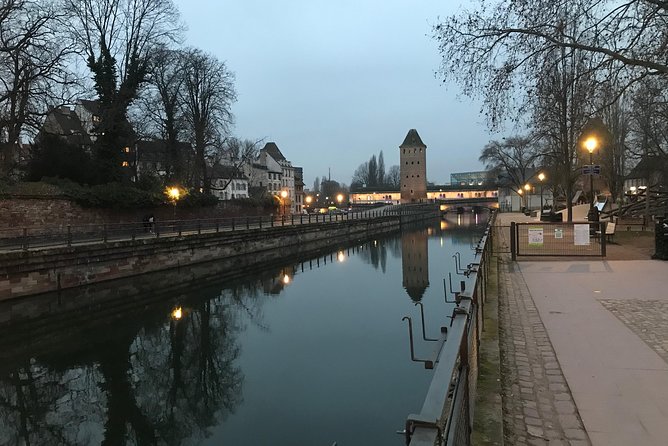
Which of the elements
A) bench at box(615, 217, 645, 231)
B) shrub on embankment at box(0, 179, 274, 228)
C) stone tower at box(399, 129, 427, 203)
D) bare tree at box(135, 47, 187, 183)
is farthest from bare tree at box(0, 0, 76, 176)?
stone tower at box(399, 129, 427, 203)

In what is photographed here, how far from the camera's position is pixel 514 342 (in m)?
6.91

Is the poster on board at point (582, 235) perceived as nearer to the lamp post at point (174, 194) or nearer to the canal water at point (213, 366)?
the canal water at point (213, 366)

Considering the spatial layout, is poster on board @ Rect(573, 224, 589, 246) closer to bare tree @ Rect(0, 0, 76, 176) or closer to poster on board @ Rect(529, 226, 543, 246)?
poster on board @ Rect(529, 226, 543, 246)

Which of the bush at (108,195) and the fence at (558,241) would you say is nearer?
the fence at (558,241)

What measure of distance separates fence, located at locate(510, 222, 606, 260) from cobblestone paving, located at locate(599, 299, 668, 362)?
7384 millimetres

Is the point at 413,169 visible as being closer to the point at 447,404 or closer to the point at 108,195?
the point at 108,195

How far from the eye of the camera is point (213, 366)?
12273mm

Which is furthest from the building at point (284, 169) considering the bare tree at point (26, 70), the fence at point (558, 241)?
the fence at point (558, 241)

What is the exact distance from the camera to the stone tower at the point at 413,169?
114188mm

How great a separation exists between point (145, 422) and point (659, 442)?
27.4 feet

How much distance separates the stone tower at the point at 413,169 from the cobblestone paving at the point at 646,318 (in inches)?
4151

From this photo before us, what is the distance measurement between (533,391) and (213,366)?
9.13 meters

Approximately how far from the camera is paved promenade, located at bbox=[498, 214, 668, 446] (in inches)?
166

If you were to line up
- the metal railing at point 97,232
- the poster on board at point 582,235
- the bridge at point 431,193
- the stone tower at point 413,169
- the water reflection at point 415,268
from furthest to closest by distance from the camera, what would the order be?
the bridge at point 431,193
the stone tower at point 413,169
the water reflection at point 415,268
the metal railing at point 97,232
the poster on board at point 582,235
